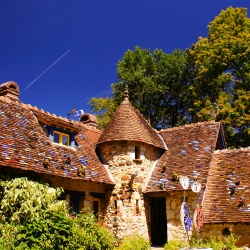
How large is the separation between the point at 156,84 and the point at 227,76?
913 centimetres

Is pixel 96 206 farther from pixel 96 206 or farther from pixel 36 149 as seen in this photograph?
pixel 36 149

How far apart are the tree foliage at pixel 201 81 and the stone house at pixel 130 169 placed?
23.8 feet

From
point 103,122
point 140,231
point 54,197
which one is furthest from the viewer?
point 103,122

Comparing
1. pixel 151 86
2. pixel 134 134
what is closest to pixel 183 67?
pixel 151 86

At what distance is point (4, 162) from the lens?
1121 centimetres

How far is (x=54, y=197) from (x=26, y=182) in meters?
1.27

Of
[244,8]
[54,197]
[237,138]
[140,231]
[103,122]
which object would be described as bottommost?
[140,231]

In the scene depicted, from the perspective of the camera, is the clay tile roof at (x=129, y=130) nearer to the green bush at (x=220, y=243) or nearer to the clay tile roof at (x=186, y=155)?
the clay tile roof at (x=186, y=155)

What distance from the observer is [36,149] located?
13688mm

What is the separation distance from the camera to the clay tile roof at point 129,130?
16312 millimetres

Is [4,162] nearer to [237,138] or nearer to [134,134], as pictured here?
[134,134]

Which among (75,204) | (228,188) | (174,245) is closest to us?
(174,245)

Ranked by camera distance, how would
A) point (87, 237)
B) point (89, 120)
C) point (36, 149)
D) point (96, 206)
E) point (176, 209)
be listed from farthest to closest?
1. point (89, 120)
2. point (96, 206)
3. point (176, 209)
4. point (36, 149)
5. point (87, 237)

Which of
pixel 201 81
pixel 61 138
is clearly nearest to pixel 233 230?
pixel 61 138
